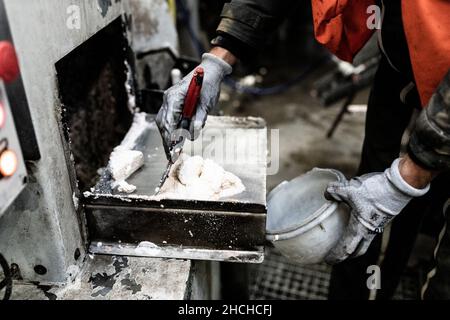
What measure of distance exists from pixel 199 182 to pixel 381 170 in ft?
2.62

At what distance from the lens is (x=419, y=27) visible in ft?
3.83

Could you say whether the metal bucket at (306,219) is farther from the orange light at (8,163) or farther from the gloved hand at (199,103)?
the orange light at (8,163)

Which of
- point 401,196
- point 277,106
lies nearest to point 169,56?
point 401,196

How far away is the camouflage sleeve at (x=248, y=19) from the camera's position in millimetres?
1480

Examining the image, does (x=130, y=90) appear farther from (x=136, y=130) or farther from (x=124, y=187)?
(x=124, y=187)

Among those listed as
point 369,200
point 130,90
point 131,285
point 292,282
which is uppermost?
point 130,90

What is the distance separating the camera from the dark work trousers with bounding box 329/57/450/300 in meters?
1.61

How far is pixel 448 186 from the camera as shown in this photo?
1616 mm

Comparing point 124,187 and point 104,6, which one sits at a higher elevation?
point 104,6

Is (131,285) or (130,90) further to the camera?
(130,90)

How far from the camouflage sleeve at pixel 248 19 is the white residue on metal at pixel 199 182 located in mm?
477

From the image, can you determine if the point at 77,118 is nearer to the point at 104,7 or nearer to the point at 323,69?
the point at 104,7

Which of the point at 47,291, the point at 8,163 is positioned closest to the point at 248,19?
the point at 8,163
